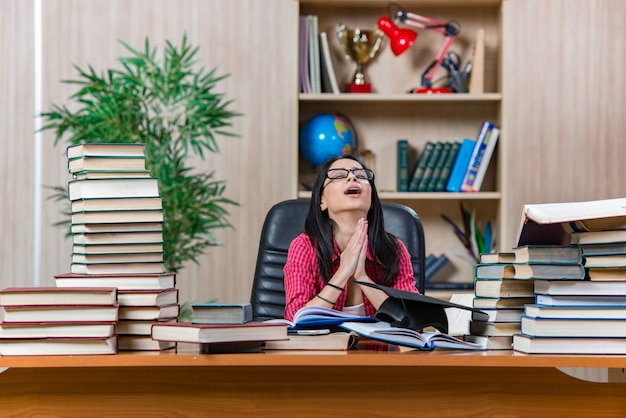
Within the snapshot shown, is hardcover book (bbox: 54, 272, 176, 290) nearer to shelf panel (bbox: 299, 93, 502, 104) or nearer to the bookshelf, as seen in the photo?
shelf panel (bbox: 299, 93, 502, 104)

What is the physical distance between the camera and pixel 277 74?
155 inches

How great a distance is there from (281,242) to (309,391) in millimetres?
1076

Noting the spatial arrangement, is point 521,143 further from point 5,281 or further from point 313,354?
point 313,354

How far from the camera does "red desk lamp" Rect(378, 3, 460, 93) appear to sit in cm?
374

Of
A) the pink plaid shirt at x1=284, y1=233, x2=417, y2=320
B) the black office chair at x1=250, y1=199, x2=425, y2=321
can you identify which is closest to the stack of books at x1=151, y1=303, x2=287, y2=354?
the pink plaid shirt at x1=284, y1=233, x2=417, y2=320

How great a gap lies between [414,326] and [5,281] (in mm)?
2957

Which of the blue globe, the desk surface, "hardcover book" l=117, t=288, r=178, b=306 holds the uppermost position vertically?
the blue globe

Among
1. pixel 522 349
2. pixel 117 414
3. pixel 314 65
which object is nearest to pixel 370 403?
pixel 522 349

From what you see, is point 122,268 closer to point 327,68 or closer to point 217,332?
point 217,332

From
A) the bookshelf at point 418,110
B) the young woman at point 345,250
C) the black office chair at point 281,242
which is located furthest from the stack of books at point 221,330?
the bookshelf at point 418,110

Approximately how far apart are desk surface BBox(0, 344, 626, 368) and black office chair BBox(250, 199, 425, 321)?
1052 mm

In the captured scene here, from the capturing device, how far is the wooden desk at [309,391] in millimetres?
1360

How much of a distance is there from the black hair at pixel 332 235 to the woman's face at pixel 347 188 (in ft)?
0.19

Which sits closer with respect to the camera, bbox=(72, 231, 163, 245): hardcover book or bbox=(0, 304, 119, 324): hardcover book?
bbox=(0, 304, 119, 324): hardcover book
